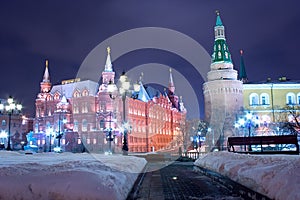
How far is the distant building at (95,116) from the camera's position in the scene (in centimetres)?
6956

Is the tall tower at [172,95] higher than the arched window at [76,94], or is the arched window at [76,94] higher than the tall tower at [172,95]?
the tall tower at [172,95]

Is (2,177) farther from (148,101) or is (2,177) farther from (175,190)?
(148,101)

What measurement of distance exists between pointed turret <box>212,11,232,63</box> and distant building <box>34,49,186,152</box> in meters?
19.1

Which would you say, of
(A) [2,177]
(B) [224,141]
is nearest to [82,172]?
(A) [2,177]

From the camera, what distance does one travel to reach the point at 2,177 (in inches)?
268

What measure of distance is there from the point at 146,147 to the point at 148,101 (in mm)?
11916

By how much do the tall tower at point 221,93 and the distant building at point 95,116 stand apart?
14847mm

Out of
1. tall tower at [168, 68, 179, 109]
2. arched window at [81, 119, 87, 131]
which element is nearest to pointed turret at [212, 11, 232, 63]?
tall tower at [168, 68, 179, 109]

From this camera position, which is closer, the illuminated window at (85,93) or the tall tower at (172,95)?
the illuminated window at (85,93)

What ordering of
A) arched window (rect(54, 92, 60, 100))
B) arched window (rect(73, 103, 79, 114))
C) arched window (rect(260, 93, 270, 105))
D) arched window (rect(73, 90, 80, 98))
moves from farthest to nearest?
arched window (rect(54, 92, 60, 100)) < arched window (rect(73, 90, 80, 98)) < arched window (rect(73, 103, 79, 114)) < arched window (rect(260, 93, 270, 105))

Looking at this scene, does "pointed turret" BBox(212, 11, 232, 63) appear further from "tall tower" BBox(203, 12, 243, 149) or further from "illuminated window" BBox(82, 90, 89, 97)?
"illuminated window" BBox(82, 90, 89, 97)

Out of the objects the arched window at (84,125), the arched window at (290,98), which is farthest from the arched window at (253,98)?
the arched window at (84,125)

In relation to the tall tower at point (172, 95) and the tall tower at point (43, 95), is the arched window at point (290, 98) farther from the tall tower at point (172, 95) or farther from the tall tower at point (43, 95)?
the tall tower at point (43, 95)

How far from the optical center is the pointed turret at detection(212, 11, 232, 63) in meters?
77.9
